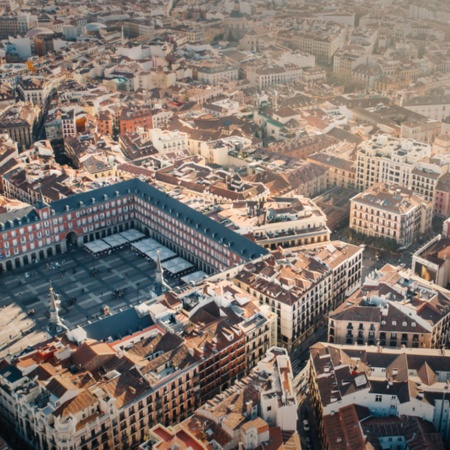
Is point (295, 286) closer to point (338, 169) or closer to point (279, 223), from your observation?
point (279, 223)

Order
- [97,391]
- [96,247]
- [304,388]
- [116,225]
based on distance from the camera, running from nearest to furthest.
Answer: [97,391], [304,388], [96,247], [116,225]

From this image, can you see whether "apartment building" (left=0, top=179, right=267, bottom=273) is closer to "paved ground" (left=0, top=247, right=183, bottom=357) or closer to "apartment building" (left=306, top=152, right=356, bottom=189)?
"paved ground" (left=0, top=247, right=183, bottom=357)

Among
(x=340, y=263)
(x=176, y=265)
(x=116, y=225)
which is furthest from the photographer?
(x=116, y=225)

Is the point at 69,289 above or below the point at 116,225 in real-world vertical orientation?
below

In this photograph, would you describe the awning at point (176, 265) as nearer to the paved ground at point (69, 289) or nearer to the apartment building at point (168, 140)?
the paved ground at point (69, 289)

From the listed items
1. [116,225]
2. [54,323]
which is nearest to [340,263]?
[54,323]

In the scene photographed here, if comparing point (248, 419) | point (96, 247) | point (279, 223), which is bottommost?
point (96, 247)
